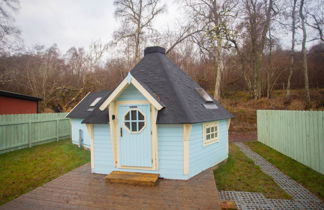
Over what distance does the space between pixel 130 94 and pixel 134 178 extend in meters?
2.42

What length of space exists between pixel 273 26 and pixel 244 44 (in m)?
2.76

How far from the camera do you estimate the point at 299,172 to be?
5812 millimetres

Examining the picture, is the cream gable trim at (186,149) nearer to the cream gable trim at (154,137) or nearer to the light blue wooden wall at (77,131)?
the cream gable trim at (154,137)

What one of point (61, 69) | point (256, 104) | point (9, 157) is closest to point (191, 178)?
point (9, 157)

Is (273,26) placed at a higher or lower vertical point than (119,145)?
higher

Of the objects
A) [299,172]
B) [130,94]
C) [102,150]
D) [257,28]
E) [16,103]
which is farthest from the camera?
[257,28]

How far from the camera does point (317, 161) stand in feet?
18.2

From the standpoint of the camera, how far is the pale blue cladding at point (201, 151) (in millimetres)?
5133

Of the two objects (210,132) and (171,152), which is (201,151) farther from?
(171,152)

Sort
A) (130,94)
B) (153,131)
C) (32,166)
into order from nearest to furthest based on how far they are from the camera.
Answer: (153,131) → (130,94) → (32,166)

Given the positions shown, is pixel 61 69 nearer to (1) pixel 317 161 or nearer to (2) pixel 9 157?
(2) pixel 9 157

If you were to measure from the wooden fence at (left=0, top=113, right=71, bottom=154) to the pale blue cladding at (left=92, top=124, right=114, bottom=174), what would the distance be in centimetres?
664

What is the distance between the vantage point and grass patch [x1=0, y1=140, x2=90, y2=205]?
5.20 meters

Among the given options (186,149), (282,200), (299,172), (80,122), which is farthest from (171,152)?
(80,122)
